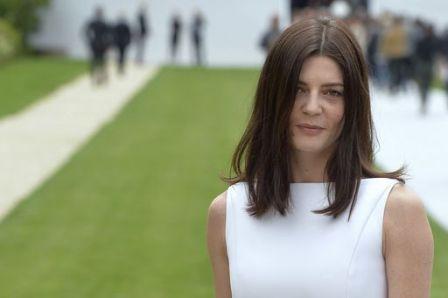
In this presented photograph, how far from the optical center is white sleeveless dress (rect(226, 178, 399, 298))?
2750mm

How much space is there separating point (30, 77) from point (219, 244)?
30590 mm

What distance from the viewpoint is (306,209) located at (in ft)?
9.35

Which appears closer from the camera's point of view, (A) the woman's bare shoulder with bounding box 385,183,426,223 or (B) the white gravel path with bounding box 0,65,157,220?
(A) the woman's bare shoulder with bounding box 385,183,426,223

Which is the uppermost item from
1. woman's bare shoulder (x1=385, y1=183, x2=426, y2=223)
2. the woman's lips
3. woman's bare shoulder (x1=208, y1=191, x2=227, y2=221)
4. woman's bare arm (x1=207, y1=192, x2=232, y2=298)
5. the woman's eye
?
the woman's eye

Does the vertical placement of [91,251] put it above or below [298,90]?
below

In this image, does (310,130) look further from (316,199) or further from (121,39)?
(121,39)

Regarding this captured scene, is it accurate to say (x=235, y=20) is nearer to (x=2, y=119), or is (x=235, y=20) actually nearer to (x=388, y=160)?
(x=2, y=119)

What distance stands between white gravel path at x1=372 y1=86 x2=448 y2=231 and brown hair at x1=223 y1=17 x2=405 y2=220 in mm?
6000

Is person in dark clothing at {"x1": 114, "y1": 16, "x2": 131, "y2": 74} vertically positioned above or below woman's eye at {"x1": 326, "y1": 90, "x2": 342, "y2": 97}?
below

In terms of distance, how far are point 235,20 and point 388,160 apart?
2969 centimetres

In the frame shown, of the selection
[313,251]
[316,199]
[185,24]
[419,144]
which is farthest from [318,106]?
[185,24]

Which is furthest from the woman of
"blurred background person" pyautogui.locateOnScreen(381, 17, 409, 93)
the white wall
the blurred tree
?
the white wall

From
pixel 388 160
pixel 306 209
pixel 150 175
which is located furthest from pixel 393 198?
pixel 388 160

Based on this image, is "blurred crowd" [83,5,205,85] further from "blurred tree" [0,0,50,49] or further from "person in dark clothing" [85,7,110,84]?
"blurred tree" [0,0,50,49]
